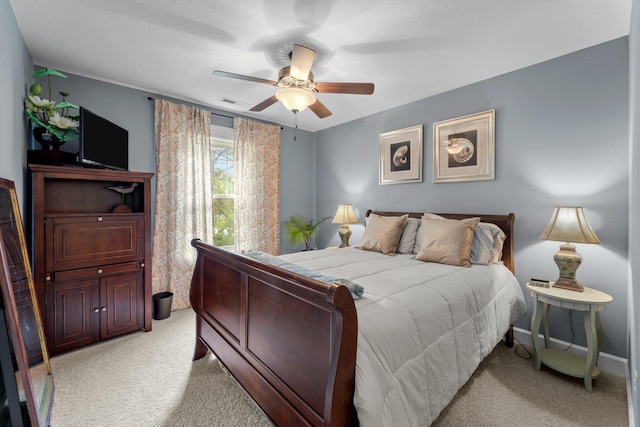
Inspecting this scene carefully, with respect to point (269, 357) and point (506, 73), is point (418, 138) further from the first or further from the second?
point (269, 357)

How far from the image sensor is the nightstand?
6.41 ft

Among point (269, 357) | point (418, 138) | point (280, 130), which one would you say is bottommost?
point (269, 357)

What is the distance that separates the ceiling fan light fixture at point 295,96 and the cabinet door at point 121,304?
2272 millimetres

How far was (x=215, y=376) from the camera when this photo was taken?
211cm

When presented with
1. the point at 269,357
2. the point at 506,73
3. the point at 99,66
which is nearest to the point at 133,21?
the point at 99,66

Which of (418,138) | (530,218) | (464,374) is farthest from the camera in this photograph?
(418,138)

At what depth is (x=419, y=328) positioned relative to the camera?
144 cm

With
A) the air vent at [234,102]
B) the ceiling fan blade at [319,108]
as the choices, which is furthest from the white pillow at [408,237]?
the air vent at [234,102]

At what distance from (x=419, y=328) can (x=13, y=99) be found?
3.09 meters

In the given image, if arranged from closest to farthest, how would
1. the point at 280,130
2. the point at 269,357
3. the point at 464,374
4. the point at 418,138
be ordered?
the point at 269,357, the point at 464,374, the point at 418,138, the point at 280,130

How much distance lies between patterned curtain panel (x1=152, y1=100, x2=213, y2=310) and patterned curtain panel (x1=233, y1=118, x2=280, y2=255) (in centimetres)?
47

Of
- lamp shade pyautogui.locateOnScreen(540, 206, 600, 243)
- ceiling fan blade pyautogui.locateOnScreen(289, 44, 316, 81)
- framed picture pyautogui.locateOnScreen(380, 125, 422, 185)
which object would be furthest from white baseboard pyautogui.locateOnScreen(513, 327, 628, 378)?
ceiling fan blade pyautogui.locateOnScreen(289, 44, 316, 81)

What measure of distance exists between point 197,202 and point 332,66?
2.33 meters

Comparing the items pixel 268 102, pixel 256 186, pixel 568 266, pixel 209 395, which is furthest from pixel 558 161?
pixel 256 186
